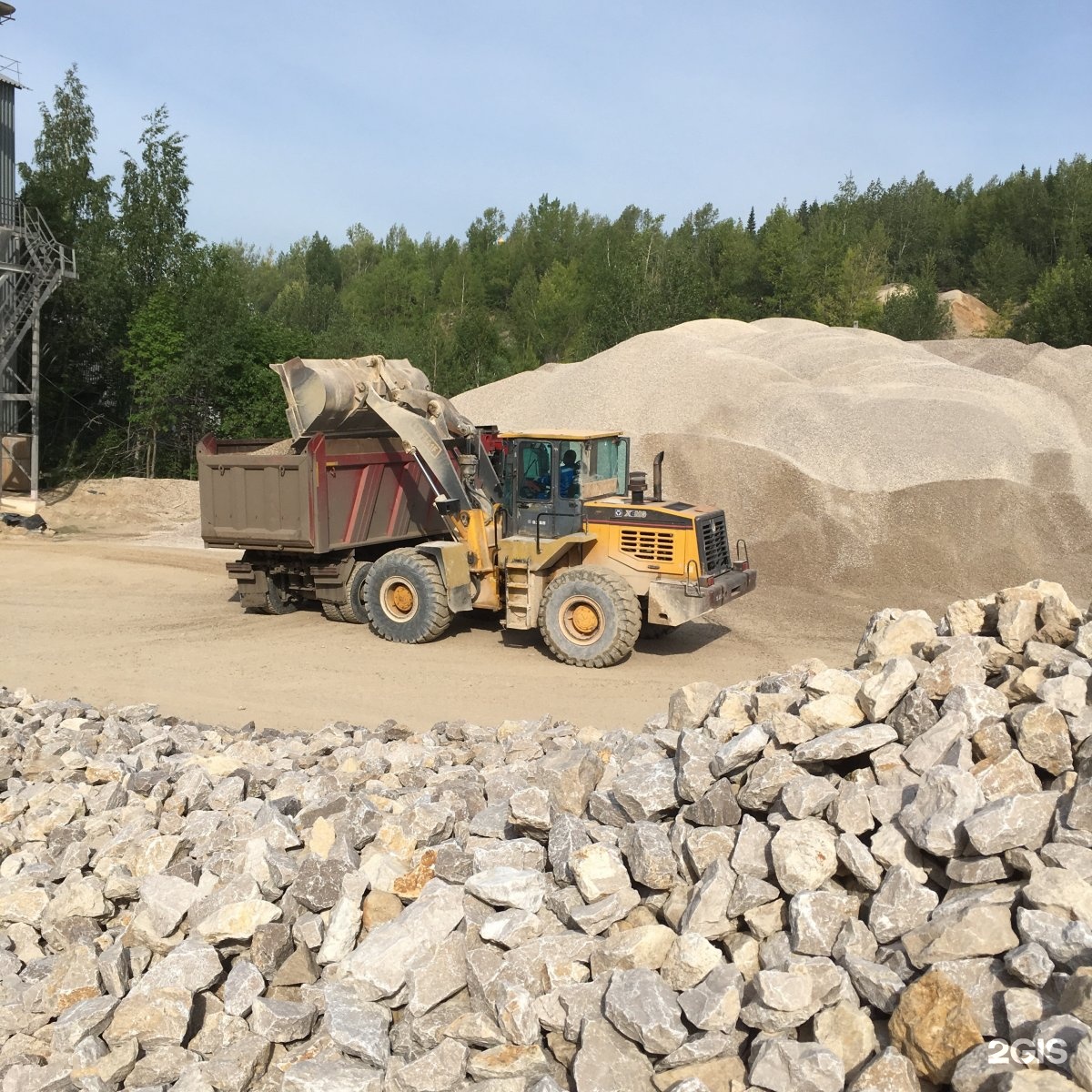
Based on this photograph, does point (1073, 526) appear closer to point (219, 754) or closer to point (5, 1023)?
point (219, 754)

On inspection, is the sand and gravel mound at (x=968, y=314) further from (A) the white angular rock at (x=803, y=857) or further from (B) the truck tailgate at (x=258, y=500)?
(A) the white angular rock at (x=803, y=857)

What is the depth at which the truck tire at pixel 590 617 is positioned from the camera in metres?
10.7

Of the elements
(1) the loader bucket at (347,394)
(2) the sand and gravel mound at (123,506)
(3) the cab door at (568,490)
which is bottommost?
(2) the sand and gravel mound at (123,506)

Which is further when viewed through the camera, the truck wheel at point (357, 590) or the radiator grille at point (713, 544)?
the truck wheel at point (357, 590)

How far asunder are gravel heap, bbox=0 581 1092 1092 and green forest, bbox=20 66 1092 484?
23.0 m

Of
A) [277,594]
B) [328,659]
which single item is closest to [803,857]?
[328,659]

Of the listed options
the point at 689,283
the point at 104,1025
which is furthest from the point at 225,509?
the point at 689,283

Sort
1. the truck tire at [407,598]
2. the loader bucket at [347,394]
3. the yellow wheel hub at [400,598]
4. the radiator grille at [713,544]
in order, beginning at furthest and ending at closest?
1. the yellow wheel hub at [400,598]
2. the truck tire at [407,598]
3. the loader bucket at [347,394]
4. the radiator grille at [713,544]

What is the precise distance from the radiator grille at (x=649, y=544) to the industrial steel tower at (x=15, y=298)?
52.9 ft

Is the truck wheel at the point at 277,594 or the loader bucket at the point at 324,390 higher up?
the loader bucket at the point at 324,390

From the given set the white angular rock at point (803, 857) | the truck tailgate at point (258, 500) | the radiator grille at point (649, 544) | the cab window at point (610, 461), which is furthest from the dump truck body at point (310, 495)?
the white angular rock at point (803, 857)

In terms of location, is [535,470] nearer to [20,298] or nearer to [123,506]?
[123,506]

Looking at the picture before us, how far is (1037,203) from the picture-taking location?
2144 inches

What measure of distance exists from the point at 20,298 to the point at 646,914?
946 inches
